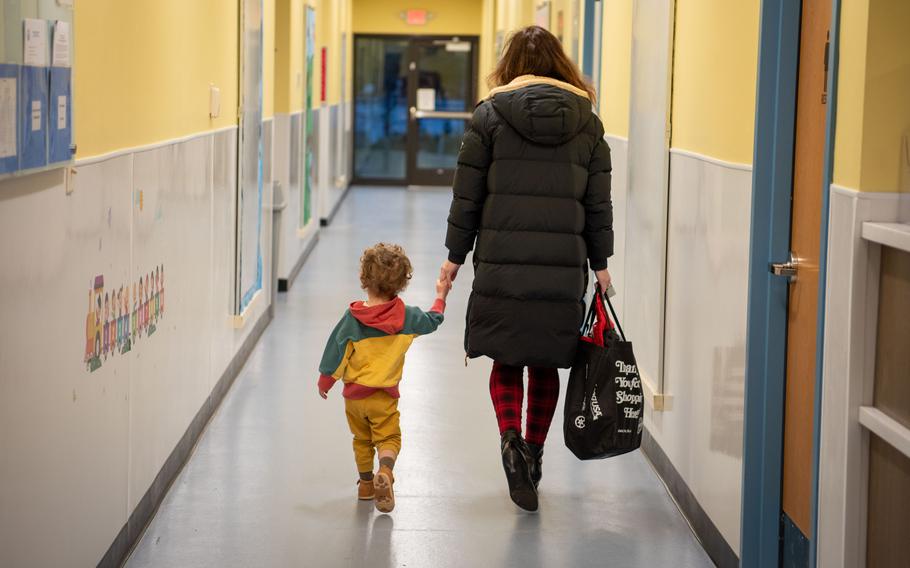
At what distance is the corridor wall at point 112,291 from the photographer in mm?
2506

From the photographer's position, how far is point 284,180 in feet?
27.5

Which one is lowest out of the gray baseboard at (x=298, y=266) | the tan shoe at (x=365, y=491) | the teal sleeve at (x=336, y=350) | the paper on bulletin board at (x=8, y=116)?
the tan shoe at (x=365, y=491)

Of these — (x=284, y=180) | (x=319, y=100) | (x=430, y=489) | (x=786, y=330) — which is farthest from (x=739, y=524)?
(x=319, y=100)

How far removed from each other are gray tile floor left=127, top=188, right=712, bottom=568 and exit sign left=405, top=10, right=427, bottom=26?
12499mm

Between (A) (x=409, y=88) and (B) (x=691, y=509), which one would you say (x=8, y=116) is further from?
(A) (x=409, y=88)

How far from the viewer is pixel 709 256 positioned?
386cm

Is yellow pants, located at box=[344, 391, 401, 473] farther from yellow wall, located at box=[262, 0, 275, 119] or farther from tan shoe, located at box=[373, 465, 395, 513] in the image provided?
yellow wall, located at box=[262, 0, 275, 119]

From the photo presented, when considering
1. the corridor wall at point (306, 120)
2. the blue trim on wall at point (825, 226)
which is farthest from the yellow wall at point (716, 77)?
the corridor wall at point (306, 120)

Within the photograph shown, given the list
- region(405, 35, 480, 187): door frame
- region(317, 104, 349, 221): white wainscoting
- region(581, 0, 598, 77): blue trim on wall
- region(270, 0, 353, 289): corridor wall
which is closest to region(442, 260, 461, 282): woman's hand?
region(581, 0, 598, 77): blue trim on wall

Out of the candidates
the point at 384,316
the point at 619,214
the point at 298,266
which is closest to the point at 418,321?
the point at 384,316

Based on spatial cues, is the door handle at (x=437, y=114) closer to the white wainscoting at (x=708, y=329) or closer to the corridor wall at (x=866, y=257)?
the white wainscoting at (x=708, y=329)

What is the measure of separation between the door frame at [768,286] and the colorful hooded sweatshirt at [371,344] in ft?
3.50

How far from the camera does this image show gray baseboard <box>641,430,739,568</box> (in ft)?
11.8

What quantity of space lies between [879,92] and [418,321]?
6.16ft
